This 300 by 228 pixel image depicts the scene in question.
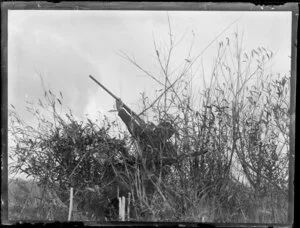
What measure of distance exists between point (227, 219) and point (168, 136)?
71cm

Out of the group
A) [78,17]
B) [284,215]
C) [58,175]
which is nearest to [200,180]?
[284,215]

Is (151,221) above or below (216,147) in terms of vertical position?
below

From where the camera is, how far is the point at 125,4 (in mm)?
5770

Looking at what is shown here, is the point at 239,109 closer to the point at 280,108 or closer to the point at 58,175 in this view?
the point at 280,108

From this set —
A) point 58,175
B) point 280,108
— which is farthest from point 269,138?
point 58,175

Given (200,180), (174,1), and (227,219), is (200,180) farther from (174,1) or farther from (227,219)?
(174,1)

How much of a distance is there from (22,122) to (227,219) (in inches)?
62.3

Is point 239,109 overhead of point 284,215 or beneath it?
overhead

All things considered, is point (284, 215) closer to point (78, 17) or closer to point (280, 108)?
point (280, 108)

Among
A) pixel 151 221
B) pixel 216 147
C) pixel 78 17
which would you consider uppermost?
pixel 78 17

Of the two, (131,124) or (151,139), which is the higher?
(131,124)

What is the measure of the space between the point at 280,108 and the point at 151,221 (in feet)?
3.94

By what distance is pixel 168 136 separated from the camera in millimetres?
6039

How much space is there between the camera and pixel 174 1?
574 cm
